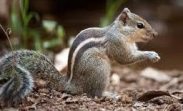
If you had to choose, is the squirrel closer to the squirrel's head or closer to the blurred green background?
the squirrel's head

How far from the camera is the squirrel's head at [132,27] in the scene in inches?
199

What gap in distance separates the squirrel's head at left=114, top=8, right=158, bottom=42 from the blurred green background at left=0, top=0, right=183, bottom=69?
2375 millimetres

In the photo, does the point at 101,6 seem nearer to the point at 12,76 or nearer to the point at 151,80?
the point at 151,80

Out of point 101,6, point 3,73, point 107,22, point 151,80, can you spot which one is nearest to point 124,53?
point 3,73

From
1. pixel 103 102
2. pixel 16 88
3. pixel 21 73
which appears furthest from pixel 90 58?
pixel 16 88

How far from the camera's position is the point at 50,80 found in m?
4.81

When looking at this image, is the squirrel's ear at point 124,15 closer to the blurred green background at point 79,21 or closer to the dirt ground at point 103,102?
the dirt ground at point 103,102

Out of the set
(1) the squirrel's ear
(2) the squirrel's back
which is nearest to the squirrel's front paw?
(1) the squirrel's ear

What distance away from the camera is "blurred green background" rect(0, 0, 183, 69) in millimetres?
7672

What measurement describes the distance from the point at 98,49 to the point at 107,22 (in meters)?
3.07

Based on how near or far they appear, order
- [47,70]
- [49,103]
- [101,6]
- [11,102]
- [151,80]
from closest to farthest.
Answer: [11,102] < [49,103] < [47,70] < [151,80] < [101,6]

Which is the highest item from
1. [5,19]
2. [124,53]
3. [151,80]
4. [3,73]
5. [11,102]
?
[5,19]

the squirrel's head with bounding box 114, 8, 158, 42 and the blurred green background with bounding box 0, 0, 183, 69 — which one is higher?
the blurred green background with bounding box 0, 0, 183, 69

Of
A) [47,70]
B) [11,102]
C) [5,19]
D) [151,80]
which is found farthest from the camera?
[5,19]
